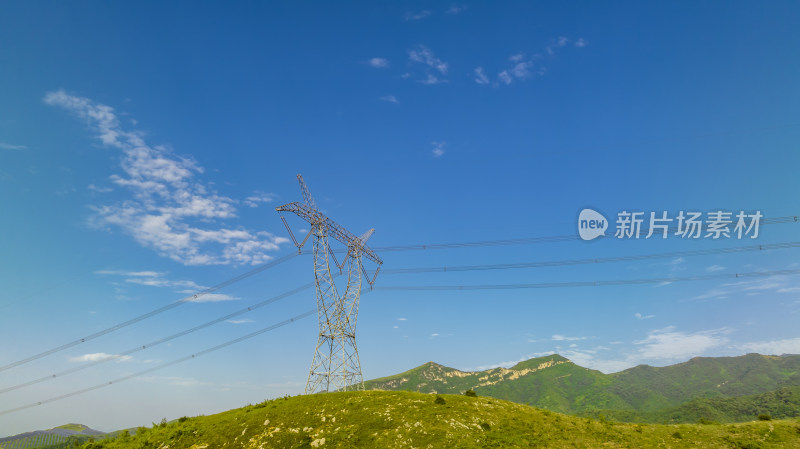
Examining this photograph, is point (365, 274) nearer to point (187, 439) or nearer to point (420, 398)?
point (420, 398)

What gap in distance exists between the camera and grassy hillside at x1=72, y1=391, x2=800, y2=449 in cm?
4388

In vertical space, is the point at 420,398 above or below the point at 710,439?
above

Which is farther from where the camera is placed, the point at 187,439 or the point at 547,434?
the point at 187,439

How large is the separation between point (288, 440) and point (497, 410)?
2537 cm

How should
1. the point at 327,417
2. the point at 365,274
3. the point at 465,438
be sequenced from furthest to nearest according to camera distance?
the point at 365,274 → the point at 327,417 → the point at 465,438

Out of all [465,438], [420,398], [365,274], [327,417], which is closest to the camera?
[465,438]

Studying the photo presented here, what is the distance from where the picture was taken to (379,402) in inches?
2047

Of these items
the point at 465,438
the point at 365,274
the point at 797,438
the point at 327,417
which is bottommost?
the point at 797,438

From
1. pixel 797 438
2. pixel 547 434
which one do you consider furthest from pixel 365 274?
pixel 797 438

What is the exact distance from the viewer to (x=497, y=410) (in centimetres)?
5122

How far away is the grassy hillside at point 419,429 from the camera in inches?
1727

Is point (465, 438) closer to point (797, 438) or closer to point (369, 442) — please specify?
A: point (369, 442)

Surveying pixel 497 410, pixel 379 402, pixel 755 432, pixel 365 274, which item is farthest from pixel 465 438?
pixel 365 274

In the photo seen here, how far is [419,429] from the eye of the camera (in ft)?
148
